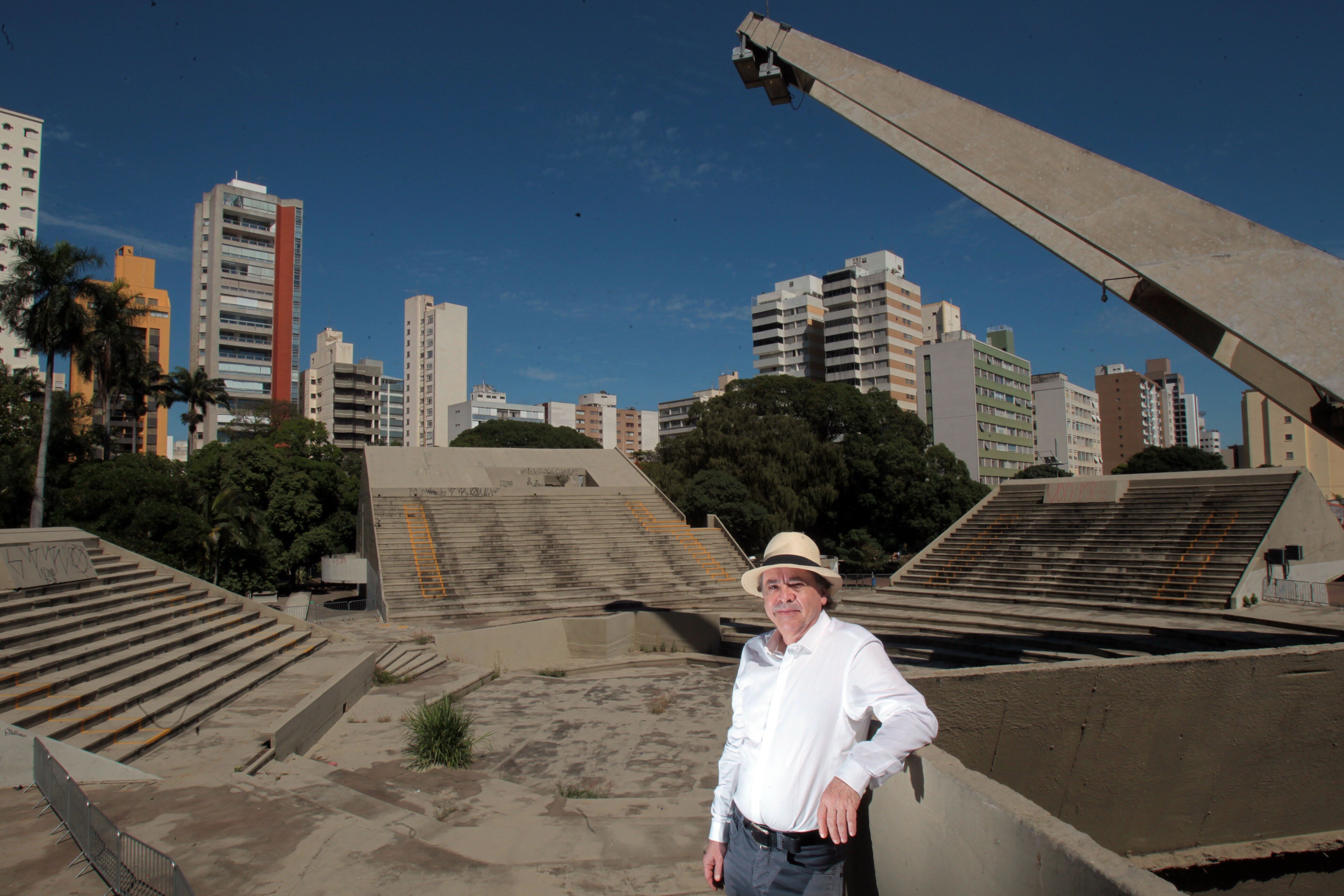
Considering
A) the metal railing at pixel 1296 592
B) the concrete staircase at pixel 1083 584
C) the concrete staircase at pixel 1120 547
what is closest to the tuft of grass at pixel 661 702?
the concrete staircase at pixel 1083 584

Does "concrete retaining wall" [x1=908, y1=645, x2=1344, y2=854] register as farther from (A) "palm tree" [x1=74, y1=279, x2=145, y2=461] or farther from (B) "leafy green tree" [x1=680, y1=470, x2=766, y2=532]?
(A) "palm tree" [x1=74, y1=279, x2=145, y2=461]

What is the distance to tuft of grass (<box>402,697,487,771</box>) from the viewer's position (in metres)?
7.63

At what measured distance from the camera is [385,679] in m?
11.9

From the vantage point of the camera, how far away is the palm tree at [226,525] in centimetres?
2233

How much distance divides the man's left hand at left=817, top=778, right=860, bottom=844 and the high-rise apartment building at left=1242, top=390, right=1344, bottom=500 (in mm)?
60994

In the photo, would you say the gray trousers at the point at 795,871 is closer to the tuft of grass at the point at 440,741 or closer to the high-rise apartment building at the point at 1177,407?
the tuft of grass at the point at 440,741

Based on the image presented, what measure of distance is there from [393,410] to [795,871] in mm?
99515

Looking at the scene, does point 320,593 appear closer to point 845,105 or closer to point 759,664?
point 845,105

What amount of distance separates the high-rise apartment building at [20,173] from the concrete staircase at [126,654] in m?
59.8

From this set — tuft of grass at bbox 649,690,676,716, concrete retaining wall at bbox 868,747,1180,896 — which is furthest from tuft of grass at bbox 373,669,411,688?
concrete retaining wall at bbox 868,747,1180,896

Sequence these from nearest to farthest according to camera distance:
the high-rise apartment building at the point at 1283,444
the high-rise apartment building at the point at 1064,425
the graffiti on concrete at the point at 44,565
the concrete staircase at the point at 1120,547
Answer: the graffiti on concrete at the point at 44,565 < the concrete staircase at the point at 1120,547 < the high-rise apartment building at the point at 1283,444 < the high-rise apartment building at the point at 1064,425

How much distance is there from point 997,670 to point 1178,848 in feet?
6.48

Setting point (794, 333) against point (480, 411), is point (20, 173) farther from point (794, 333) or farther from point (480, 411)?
point (794, 333)

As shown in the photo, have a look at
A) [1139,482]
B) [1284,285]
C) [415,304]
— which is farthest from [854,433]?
[415,304]
